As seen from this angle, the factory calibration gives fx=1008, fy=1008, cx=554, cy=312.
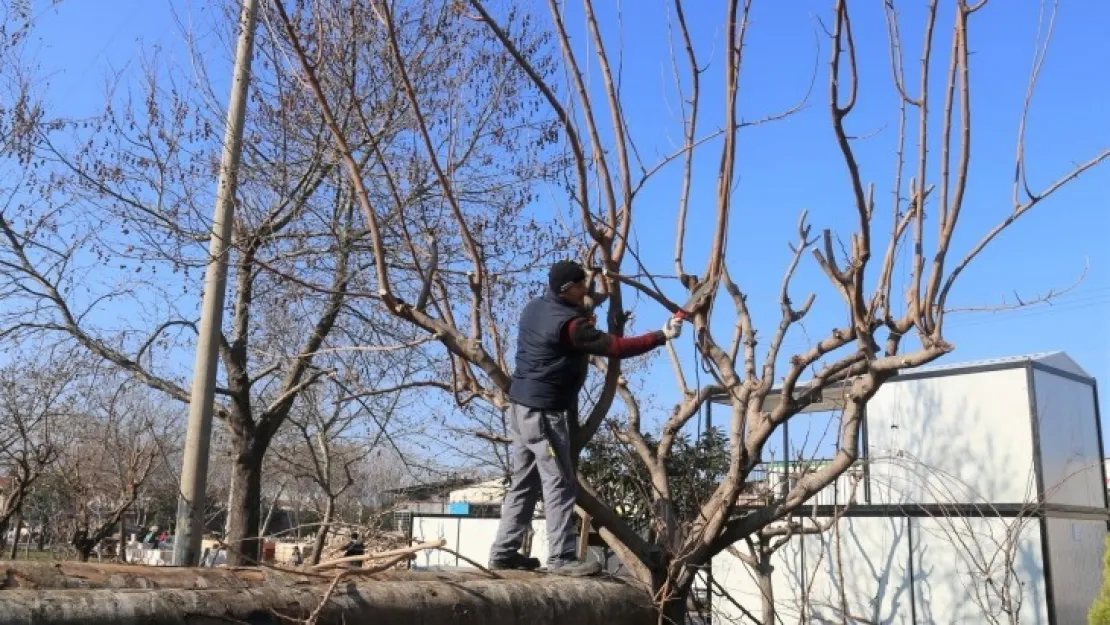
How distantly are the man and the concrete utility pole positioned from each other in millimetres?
4544

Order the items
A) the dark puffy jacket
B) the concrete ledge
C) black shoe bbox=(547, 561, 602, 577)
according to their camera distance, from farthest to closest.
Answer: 1. the dark puffy jacket
2. black shoe bbox=(547, 561, 602, 577)
3. the concrete ledge

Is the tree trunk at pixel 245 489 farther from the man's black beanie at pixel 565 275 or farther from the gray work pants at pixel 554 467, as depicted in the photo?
the man's black beanie at pixel 565 275

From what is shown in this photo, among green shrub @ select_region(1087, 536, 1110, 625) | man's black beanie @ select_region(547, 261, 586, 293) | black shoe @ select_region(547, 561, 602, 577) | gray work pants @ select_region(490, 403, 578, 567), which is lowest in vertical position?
green shrub @ select_region(1087, 536, 1110, 625)

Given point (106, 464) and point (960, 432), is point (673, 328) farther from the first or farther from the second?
point (106, 464)

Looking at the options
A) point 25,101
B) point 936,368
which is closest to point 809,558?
point 936,368

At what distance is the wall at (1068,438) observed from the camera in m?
12.2

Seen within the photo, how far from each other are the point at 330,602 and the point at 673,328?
180cm

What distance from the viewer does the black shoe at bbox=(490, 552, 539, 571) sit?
183 inches

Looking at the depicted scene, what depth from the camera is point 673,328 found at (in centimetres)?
417

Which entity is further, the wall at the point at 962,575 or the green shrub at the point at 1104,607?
the wall at the point at 962,575

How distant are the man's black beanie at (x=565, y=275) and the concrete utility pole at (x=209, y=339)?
4.75m

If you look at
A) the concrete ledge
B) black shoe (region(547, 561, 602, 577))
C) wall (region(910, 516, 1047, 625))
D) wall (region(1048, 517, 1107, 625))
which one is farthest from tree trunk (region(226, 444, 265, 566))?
wall (region(1048, 517, 1107, 625))

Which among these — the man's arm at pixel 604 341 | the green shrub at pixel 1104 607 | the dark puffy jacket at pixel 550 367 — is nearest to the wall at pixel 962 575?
the green shrub at pixel 1104 607

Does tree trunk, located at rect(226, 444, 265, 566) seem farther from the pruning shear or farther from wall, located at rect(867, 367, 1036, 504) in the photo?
the pruning shear
